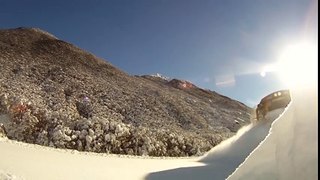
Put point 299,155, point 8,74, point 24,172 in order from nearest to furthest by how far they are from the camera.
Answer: point 299,155 < point 24,172 < point 8,74

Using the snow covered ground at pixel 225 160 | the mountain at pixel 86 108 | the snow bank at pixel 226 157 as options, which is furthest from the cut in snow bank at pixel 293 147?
the mountain at pixel 86 108

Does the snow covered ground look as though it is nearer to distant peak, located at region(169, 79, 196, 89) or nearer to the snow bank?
the snow bank

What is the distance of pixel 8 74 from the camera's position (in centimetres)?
4678

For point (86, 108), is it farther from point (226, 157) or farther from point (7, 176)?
point (7, 176)

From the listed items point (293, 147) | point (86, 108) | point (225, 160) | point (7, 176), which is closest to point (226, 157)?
point (225, 160)

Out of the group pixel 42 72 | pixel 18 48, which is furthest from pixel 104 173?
pixel 18 48

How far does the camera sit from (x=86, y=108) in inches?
1631

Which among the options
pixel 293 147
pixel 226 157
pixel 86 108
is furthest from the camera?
pixel 86 108

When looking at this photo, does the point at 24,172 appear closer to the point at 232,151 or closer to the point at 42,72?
the point at 232,151

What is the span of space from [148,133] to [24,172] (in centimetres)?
1380

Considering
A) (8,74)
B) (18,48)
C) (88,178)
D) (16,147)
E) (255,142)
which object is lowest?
(88,178)

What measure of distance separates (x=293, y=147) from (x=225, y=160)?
68.0 ft

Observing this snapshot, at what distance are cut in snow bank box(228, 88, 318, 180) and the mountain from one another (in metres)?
19.1

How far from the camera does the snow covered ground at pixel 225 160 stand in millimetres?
4043
